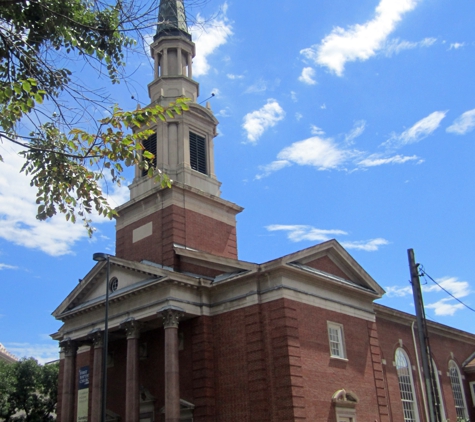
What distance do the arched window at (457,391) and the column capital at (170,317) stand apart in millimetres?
26048

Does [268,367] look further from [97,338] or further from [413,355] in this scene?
[413,355]

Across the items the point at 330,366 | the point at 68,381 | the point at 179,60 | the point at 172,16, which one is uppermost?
the point at 179,60

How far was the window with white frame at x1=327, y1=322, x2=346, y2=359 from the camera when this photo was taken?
2822cm

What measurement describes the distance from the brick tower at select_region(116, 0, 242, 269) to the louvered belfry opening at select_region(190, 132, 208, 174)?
63 mm

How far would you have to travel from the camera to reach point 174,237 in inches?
1248

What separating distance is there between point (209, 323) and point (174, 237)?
5.83 m

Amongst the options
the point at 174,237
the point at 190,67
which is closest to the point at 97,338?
the point at 174,237

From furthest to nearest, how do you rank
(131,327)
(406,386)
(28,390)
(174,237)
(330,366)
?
(28,390) → (406,386) → (174,237) → (131,327) → (330,366)

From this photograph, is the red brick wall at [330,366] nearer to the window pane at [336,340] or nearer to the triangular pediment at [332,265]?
the window pane at [336,340]

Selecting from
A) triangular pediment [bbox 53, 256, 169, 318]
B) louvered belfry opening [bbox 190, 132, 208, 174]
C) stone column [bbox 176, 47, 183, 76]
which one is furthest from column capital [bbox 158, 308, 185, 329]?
stone column [bbox 176, 47, 183, 76]

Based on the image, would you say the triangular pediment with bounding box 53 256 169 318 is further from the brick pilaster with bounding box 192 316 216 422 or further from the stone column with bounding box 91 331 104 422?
the brick pilaster with bounding box 192 316 216 422

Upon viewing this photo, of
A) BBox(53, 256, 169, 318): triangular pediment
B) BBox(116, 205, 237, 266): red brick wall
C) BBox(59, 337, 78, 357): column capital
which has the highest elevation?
BBox(116, 205, 237, 266): red brick wall

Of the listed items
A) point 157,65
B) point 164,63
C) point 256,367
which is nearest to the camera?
point 256,367

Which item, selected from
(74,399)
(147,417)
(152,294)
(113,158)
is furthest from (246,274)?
(113,158)
